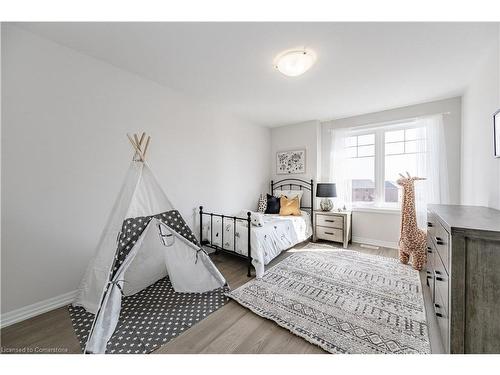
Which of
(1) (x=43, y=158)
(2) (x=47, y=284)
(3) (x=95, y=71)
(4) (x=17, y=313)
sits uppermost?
(3) (x=95, y=71)

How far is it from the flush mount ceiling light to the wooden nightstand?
2597 millimetres

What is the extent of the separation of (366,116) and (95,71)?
163 inches

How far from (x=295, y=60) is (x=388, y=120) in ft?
8.57

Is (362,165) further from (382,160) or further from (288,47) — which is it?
(288,47)

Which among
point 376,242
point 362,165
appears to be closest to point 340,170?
point 362,165

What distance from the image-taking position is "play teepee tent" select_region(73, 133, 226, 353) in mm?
1564

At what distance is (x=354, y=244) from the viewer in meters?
3.85

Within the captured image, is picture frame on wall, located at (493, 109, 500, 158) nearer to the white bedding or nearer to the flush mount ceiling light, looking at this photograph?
the flush mount ceiling light

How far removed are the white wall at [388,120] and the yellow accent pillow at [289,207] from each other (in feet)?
3.04

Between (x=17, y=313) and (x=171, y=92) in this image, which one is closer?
(x=17, y=313)

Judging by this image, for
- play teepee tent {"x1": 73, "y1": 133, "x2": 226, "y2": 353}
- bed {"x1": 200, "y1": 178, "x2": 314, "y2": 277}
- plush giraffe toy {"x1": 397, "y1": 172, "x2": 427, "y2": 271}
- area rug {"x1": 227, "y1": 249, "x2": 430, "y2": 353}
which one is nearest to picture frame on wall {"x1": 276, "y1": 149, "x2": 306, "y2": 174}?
bed {"x1": 200, "y1": 178, "x2": 314, "y2": 277}

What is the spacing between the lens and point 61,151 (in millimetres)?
1935
